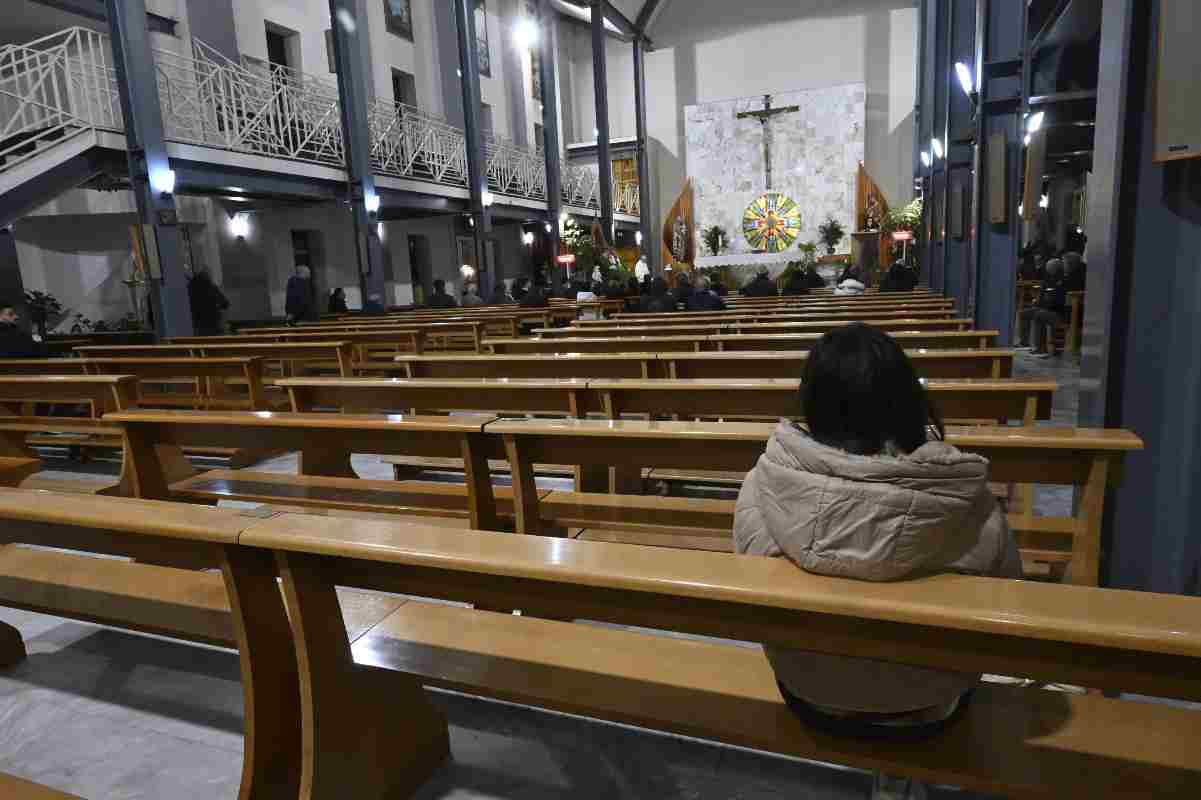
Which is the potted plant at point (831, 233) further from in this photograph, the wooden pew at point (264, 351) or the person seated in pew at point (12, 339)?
the person seated in pew at point (12, 339)

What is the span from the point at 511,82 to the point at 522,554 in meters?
18.9

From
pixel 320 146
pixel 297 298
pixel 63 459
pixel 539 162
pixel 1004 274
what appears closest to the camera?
pixel 63 459

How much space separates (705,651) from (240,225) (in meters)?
12.4

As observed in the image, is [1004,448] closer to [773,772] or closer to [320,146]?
[773,772]

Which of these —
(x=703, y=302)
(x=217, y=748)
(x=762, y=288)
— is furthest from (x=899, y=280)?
(x=217, y=748)

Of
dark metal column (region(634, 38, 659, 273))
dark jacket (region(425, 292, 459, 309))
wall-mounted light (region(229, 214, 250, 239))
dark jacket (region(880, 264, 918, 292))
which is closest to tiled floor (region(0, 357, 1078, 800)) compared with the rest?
dark jacket (region(425, 292, 459, 309))

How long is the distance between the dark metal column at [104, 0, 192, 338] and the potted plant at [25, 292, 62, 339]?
3.31 m

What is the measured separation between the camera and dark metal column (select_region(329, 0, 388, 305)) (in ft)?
33.4

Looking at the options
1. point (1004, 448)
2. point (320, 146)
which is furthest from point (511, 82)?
point (1004, 448)

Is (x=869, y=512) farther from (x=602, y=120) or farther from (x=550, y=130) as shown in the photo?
(x=602, y=120)

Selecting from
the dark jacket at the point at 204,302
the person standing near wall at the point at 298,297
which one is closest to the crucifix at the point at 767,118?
the person standing near wall at the point at 298,297

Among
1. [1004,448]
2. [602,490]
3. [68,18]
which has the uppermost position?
[68,18]

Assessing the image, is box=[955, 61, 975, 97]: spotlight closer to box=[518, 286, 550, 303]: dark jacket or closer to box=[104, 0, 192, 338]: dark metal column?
box=[518, 286, 550, 303]: dark jacket

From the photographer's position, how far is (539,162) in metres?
17.0
